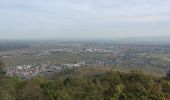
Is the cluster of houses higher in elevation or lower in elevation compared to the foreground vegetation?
lower

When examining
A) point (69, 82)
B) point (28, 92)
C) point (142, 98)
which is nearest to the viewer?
point (142, 98)

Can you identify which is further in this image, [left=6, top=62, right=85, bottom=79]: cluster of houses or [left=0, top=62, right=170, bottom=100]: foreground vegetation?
[left=6, top=62, right=85, bottom=79]: cluster of houses

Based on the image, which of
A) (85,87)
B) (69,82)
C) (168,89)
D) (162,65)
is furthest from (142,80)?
(162,65)

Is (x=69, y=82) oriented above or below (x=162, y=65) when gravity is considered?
above

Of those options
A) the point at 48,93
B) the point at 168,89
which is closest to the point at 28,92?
the point at 48,93

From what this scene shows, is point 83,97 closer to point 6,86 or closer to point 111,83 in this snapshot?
point 111,83

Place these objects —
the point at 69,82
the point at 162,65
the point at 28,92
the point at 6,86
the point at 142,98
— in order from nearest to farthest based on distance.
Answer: the point at 142,98
the point at 28,92
the point at 6,86
the point at 69,82
the point at 162,65

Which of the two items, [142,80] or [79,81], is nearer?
[142,80]

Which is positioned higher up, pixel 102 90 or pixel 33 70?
pixel 102 90

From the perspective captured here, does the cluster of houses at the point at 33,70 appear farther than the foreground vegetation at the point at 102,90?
Yes

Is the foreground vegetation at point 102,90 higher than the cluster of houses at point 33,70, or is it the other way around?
the foreground vegetation at point 102,90

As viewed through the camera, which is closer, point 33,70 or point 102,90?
point 102,90
